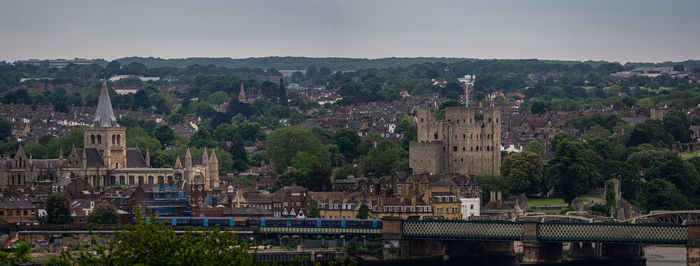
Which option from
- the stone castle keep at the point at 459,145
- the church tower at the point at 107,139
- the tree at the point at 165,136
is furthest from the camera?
the tree at the point at 165,136

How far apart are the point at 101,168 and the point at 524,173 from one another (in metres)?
37.5

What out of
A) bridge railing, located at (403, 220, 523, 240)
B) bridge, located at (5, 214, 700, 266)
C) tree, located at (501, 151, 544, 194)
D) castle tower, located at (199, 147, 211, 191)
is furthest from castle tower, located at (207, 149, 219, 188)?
bridge railing, located at (403, 220, 523, 240)

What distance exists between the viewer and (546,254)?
104 metres

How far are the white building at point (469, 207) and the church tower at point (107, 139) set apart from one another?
38826 millimetres

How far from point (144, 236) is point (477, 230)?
51467 mm

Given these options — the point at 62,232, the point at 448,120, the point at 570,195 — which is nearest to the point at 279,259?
the point at 62,232

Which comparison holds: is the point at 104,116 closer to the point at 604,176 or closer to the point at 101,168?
the point at 101,168

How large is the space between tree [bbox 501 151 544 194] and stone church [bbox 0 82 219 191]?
25.0m

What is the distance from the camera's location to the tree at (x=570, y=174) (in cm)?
13238

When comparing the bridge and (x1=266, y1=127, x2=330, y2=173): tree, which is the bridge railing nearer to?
the bridge

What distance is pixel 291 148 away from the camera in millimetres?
160000

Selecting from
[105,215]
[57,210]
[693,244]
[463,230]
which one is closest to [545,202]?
[463,230]

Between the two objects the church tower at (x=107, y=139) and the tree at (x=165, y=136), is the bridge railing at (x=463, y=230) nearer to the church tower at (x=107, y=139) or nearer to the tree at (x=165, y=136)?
the church tower at (x=107, y=139)

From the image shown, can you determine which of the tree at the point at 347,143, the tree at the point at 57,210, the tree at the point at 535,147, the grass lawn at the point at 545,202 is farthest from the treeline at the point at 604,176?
the tree at the point at 57,210
